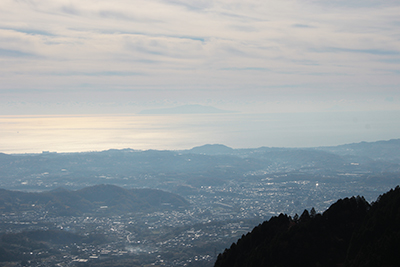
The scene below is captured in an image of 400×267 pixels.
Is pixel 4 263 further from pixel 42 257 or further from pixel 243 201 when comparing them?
pixel 243 201

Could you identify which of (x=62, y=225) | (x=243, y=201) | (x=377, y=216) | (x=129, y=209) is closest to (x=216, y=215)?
(x=243, y=201)

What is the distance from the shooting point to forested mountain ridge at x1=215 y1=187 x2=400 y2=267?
30125 mm

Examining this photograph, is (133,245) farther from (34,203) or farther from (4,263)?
(34,203)

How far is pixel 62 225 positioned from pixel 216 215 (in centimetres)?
6637

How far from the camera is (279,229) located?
47.5 m

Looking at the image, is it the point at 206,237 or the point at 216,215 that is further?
the point at 216,215

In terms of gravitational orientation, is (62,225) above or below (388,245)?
below

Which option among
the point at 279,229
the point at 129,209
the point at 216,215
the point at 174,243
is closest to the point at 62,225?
the point at 129,209

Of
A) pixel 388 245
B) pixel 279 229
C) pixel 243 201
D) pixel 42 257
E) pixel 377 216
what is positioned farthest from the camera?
pixel 243 201

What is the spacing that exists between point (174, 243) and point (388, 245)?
321 ft

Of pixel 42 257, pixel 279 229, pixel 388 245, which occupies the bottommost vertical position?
pixel 42 257

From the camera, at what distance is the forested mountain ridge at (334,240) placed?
98.8ft

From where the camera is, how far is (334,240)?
3997 cm

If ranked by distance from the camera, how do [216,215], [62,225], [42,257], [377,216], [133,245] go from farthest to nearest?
1. [216,215]
2. [62,225]
3. [133,245]
4. [42,257]
5. [377,216]
